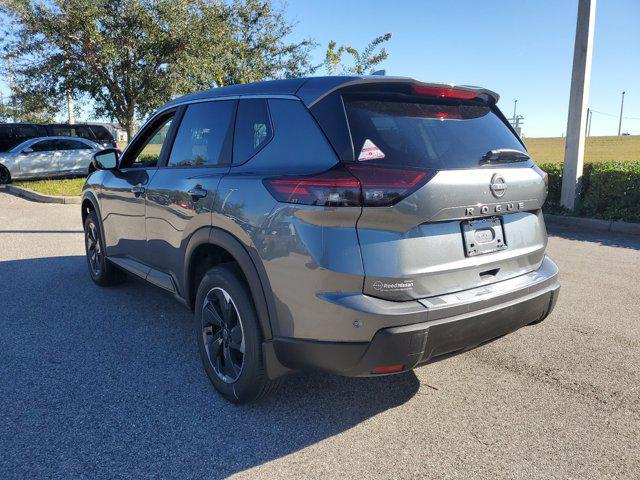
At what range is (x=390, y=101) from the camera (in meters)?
2.65

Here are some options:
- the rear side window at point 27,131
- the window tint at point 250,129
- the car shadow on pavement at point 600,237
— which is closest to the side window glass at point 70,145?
the rear side window at point 27,131

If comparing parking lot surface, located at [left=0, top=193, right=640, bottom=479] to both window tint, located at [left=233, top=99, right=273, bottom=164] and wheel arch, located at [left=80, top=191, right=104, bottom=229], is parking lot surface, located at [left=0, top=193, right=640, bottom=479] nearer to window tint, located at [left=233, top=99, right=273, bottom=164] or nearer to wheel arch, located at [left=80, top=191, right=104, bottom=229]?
wheel arch, located at [left=80, top=191, right=104, bottom=229]

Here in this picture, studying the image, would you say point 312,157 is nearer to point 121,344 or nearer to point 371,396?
point 371,396

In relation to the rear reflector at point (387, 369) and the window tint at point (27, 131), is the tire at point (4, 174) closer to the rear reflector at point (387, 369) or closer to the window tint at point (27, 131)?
the window tint at point (27, 131)

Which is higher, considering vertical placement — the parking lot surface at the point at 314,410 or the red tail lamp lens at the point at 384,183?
the red tail lamp lens at the point at 384,183

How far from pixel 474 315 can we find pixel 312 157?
3.61ft

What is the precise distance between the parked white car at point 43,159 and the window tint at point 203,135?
15386 millimetres

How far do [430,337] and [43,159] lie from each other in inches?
719

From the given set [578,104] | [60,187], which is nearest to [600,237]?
[578,104]

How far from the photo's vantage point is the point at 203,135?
3529 mm

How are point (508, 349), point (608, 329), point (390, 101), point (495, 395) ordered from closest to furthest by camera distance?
point (390, 101) < point (495, 395) < point (508, 349) < point (608, 329)

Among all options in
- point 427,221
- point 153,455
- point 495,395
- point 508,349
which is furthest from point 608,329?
point 153,455

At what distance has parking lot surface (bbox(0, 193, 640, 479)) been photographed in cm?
249

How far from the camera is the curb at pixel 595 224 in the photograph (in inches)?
338
